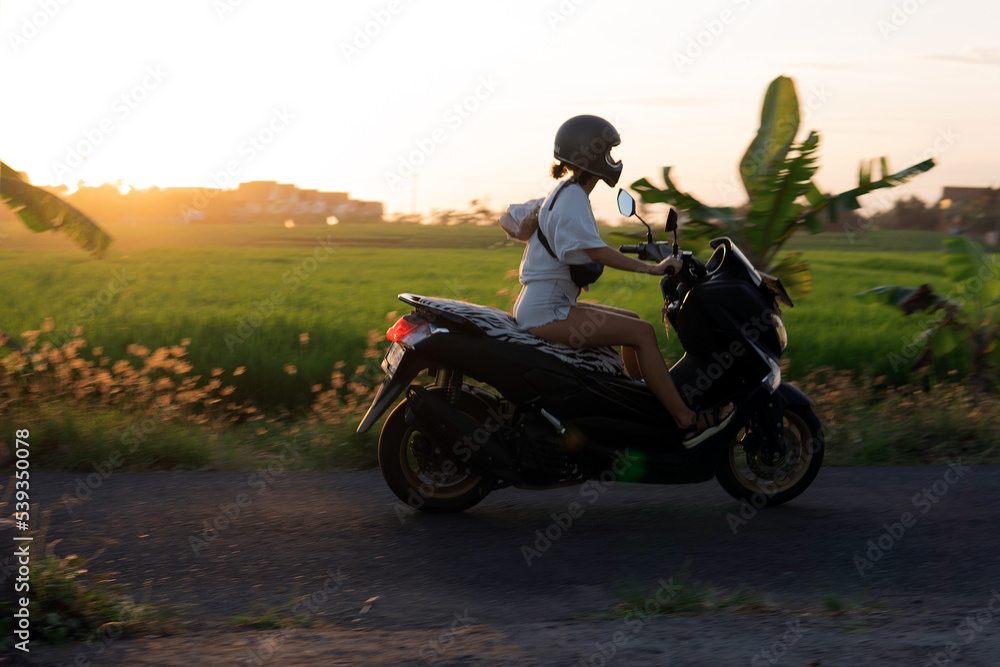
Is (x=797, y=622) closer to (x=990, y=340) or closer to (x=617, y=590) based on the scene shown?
(x=617, y=590)

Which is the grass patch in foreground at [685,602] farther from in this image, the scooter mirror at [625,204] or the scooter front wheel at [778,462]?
the scooter mirror at [625,204]

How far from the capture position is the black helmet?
443cm

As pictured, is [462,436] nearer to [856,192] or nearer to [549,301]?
[549,301]

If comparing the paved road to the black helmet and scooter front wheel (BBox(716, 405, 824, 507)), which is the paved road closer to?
scooter front wheel (BBox(716, 405, 824, 507))

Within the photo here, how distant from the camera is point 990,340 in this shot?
8242mm

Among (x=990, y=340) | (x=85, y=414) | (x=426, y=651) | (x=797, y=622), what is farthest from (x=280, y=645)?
(x=990, y=340)

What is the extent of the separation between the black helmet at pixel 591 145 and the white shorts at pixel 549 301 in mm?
572

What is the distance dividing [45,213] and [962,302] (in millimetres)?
8139

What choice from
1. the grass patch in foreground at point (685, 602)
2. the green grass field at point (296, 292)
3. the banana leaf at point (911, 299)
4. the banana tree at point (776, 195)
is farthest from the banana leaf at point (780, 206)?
the grass patch in foreground at point (685, 602)

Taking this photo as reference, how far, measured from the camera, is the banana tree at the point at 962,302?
7.98 meters

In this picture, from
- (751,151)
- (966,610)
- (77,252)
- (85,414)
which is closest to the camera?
(966,610)

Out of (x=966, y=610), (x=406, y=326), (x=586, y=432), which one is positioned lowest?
(x=966, y=610)

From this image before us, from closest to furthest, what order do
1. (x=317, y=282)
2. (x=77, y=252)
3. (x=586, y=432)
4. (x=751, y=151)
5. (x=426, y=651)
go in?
(x=426, y=651) < (x=586, y=432) < (x=751, y=151) < (x=317, y=282) < (x=77, y=252)

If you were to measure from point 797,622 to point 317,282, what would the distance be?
623 inches
